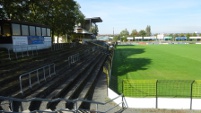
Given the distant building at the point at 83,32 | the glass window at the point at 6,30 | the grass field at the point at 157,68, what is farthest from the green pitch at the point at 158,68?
the distant building at the point at 83,32

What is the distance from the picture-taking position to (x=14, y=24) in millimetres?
18375

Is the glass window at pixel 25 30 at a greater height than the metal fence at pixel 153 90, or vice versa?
the glass window at pixel 25 30

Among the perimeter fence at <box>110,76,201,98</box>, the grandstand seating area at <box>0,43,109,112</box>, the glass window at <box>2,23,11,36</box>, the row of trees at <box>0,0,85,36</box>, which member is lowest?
the perimeter fence at <box>110,76,201,98</box>

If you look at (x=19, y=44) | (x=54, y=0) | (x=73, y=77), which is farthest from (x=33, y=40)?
(x=54, y=0)

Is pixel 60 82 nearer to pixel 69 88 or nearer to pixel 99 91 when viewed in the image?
pixel 69 88

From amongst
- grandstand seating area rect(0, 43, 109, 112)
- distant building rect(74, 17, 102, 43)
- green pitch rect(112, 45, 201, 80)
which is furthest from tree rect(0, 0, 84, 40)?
distant building rect(74, 17, 102, 43)

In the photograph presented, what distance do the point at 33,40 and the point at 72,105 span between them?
1366cm

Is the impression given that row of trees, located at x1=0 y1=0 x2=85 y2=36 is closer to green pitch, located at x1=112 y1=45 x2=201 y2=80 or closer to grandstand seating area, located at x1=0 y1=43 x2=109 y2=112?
green pitch, located at x1=112 y1=45 x2=201 y2=80

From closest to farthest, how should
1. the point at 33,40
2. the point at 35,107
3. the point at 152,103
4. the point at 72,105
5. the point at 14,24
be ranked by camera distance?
the point at 35,107, the point at 72,105, the point at 152,103, the point at 14,24, the point at 33,40

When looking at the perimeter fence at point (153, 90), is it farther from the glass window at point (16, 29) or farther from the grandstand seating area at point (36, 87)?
the glass window at point (16, 29)

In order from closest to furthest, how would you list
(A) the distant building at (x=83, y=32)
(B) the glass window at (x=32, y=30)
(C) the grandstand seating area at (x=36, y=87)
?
(C) the grandstand seating area at (x=36, y=87)
(B) the glass window at (x=32, y=30)
(A) the distant building at (x=83, y=32)

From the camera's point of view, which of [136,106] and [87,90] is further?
[87,90]

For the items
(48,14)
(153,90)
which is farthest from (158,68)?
(48,14)

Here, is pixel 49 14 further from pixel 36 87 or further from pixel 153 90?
pixel 153 90
